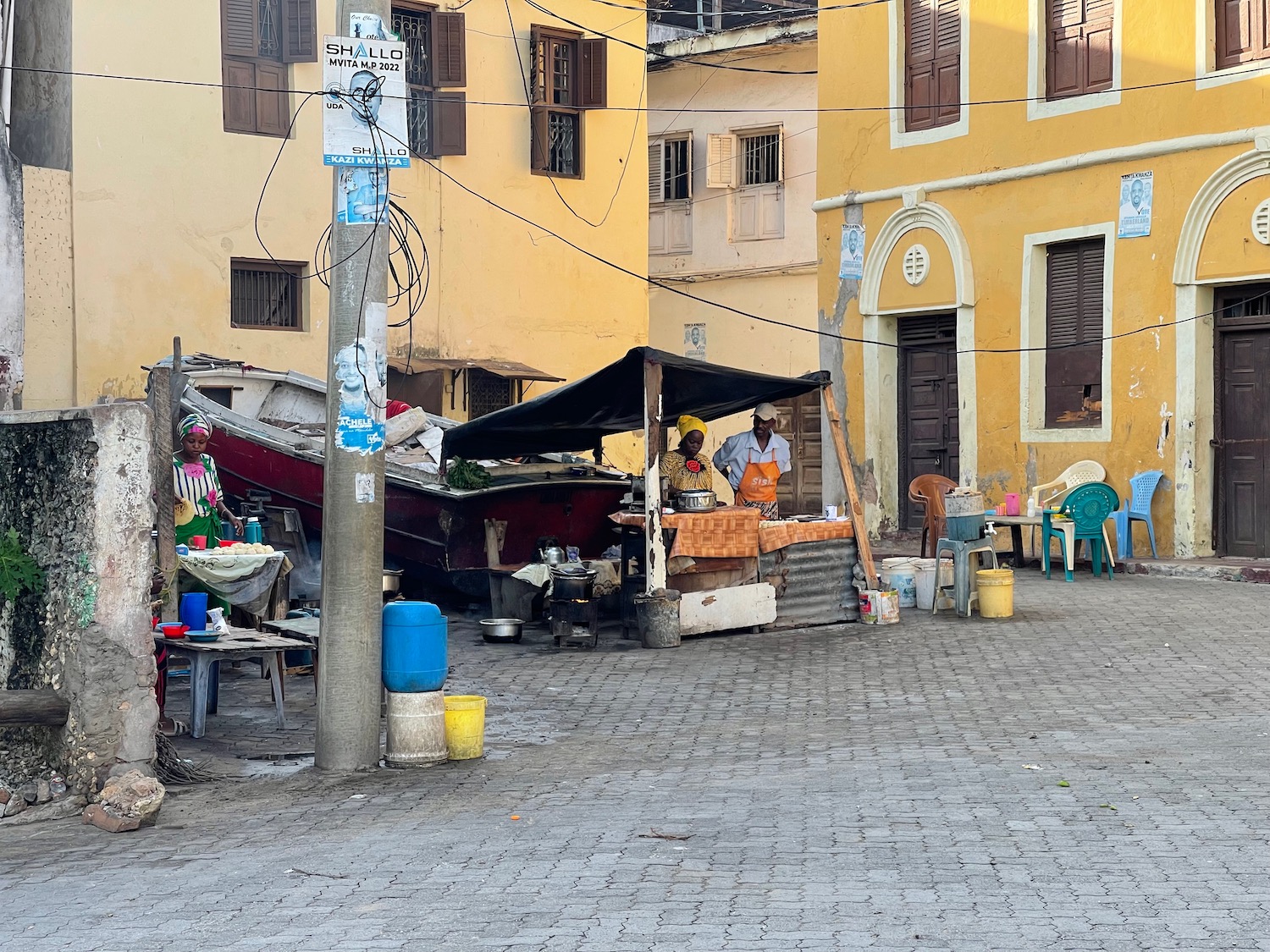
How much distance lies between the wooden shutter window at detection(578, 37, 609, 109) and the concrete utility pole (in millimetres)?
15612

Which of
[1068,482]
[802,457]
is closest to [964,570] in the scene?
[1068,482]

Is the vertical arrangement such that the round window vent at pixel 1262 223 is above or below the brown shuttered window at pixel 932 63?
below

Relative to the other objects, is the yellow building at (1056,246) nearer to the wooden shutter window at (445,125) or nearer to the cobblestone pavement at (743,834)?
the wooden shutter window at (445,125)

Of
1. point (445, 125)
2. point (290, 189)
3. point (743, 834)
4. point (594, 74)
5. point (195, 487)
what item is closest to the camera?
point (743, 834)

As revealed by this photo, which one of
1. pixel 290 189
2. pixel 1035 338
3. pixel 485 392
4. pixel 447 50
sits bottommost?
pixel 485 392

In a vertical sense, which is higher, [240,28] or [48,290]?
[240,28]

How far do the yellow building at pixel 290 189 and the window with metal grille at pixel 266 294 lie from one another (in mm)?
26

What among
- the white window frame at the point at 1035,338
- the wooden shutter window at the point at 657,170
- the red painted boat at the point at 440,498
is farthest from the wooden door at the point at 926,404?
the wooden shutter window at the point at 657,170

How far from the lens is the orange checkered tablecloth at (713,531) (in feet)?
41.0

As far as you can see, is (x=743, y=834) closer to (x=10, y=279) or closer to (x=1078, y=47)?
(x=10, y=279)

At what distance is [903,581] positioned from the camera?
47.5ft

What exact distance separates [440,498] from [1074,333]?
828cm

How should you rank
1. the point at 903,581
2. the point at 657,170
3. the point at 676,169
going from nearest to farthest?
the point at 903,581
the point at 676,169
the point at 657,170

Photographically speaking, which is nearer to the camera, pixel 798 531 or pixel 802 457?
pixel 798 531
